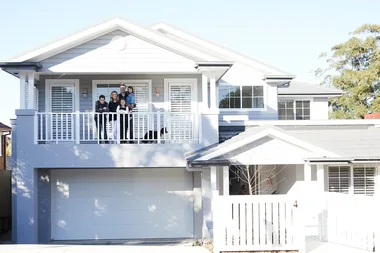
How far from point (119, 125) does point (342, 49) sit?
29.7 metres

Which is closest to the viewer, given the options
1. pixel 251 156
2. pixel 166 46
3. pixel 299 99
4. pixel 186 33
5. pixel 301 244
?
pixel 301 244

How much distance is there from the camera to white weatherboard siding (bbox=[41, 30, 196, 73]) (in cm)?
1841

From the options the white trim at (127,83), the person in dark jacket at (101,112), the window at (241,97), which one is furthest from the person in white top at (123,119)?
the window at (241,97)

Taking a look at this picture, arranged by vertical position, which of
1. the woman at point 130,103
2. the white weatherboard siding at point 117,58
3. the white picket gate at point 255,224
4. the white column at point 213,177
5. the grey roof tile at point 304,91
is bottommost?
the white picket gate at point 255,224

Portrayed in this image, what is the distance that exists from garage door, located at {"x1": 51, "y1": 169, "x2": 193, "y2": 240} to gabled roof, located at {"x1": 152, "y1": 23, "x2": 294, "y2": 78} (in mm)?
5489

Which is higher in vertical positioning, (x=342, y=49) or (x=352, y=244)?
(x=342, y=49)

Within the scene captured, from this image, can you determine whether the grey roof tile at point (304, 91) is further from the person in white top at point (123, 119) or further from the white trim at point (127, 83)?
the person in white top at point (123, 119)

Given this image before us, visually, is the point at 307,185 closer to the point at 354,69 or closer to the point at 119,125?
the point at 119,125

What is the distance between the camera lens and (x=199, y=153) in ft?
57.1

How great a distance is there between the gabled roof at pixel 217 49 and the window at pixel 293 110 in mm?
4115

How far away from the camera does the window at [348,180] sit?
19188mm

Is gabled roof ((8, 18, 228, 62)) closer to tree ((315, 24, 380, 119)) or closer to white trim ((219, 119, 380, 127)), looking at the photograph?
white trim ((219, 119, 380, 127))

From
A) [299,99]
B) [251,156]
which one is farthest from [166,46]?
[299,99]

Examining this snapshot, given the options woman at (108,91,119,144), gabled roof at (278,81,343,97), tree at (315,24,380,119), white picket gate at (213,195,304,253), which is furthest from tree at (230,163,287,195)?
tree at (315,24,380,119)
